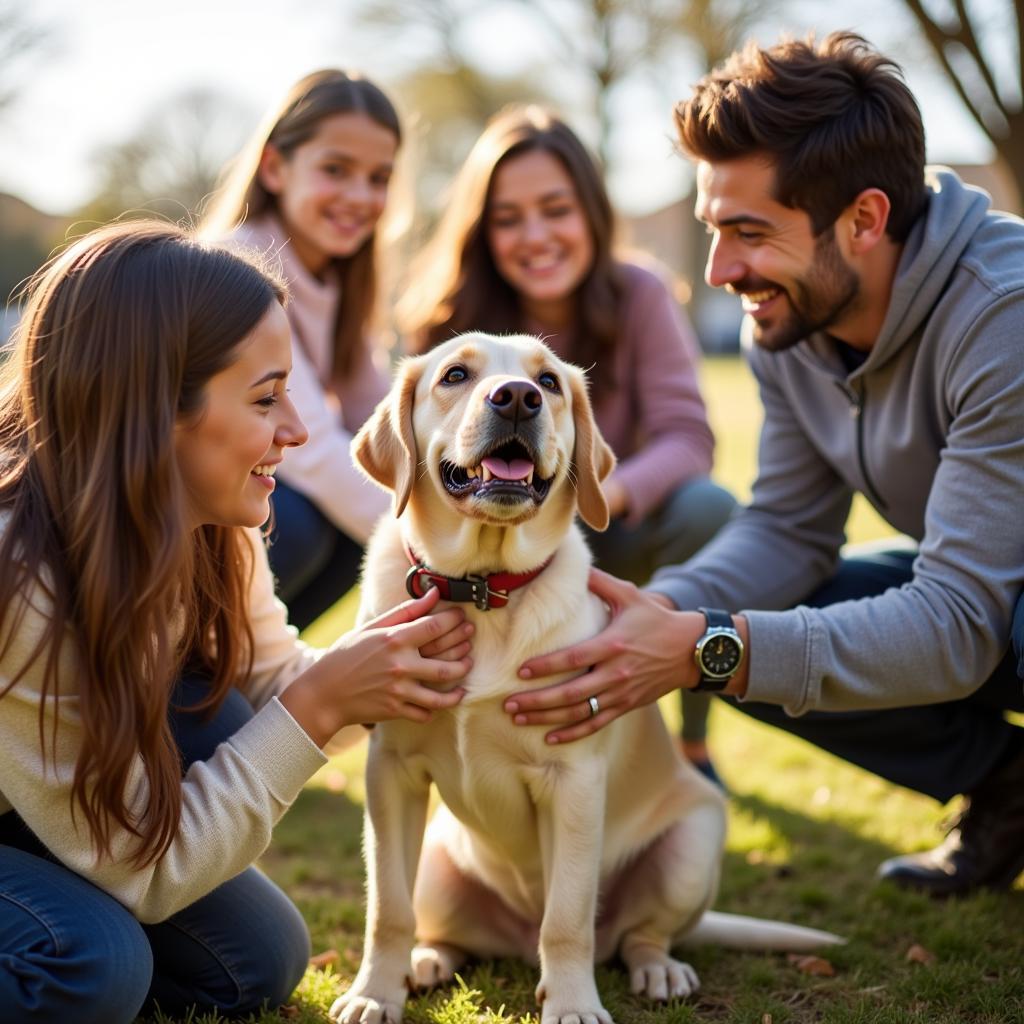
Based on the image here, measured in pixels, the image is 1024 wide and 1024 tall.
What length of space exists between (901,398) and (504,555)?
1.19 metres

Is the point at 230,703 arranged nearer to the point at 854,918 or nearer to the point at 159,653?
the point at 159,653

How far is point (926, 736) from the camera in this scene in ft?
11.1

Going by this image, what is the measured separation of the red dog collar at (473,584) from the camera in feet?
8.71

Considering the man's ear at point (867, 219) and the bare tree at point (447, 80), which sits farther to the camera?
the bare tree at point (447, 80)

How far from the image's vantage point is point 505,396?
253 centimetres

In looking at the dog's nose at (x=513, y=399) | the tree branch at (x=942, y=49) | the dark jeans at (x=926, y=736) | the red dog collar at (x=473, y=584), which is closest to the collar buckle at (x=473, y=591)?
the red dog collar at (x=473, y=584)

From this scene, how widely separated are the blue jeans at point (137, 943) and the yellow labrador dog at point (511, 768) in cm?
22

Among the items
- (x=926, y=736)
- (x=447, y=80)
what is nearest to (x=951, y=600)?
(x=926, y=736)

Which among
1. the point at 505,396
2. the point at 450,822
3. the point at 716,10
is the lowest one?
the point at 450,822

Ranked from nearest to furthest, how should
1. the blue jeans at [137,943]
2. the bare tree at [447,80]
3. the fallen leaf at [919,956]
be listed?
the blue jeans at [137,943]
the fallen leaf at [919,956]
the bare tree at [447,80]

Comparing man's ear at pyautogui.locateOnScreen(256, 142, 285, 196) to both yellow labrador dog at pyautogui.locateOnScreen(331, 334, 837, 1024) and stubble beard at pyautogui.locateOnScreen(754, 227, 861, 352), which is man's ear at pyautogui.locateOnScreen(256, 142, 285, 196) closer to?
yellow labrador dog at pyautogui.locateOnScreen(331, 334, 837, 1024)

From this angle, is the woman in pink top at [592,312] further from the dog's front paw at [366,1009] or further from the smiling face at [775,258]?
the dog's front paw at [366,1009]

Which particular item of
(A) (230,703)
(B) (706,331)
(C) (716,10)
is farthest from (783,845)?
(B) (706,331)

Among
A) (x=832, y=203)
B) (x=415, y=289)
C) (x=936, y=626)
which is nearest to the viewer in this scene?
(x=936, y=626)
